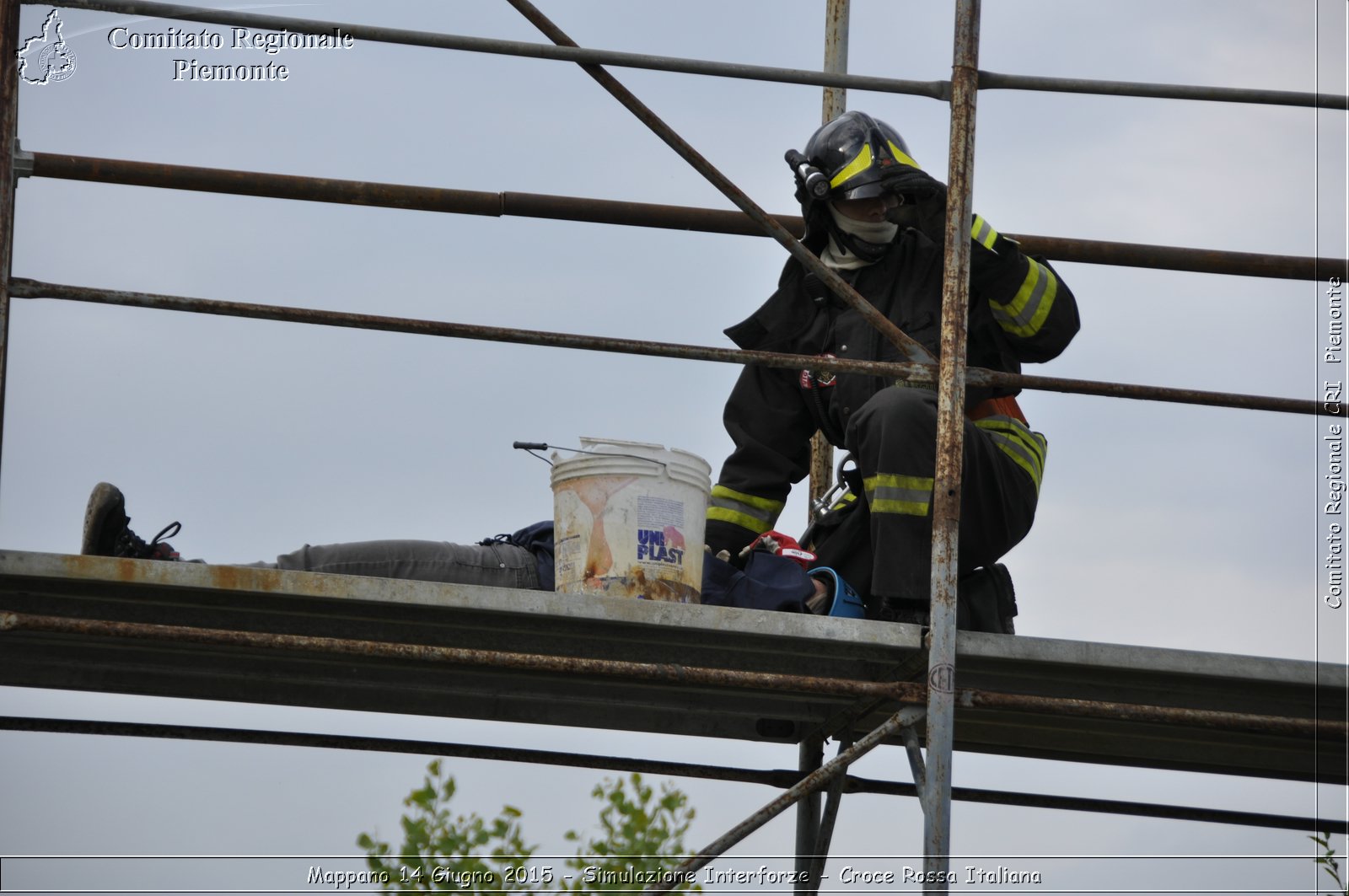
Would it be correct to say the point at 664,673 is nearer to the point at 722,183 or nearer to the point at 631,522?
the point at 631,522

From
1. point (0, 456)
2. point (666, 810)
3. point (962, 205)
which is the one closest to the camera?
point (0, 456)

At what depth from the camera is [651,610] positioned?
3.91 metres

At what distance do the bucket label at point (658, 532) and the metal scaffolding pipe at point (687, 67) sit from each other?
111cm

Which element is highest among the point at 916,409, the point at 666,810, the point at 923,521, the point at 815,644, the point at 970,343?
the point at 970,343

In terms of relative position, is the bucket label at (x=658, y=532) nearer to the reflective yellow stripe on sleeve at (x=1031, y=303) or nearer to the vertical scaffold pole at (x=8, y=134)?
the reflective yellow stripe on sleeve at (x=1031, y=303)

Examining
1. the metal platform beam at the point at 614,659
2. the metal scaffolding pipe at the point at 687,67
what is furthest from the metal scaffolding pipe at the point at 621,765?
the metal scaffolding pipe at the point at 687,67

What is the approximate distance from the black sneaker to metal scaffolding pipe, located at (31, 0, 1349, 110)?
122 centimetres

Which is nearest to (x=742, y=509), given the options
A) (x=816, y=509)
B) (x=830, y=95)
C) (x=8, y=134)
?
(x=816, y=509)

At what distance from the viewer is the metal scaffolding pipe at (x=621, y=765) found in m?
4.78

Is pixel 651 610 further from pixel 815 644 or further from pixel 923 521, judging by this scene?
pixel 923 521

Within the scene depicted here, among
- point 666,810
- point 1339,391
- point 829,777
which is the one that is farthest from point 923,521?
point 666,810

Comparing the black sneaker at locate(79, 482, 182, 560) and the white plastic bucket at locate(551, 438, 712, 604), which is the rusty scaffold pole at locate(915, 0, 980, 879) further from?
the black sneaker at locate(79, 482, 182, 560)

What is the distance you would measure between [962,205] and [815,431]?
1467 millimetres

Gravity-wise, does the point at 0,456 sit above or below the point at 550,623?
above
